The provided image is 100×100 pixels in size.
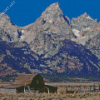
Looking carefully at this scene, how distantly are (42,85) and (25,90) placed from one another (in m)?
9.24

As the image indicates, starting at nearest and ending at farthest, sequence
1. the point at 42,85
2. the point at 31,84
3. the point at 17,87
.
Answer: the point at 17,87
the point at 31,84
the point at 42,85

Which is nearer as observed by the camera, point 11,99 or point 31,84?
point 11,99

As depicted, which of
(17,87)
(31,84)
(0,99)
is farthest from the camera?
(31,84)

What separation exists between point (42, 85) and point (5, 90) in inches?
494

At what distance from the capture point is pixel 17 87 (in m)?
68.9

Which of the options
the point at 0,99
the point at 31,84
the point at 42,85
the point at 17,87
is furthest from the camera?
the point at 42,85

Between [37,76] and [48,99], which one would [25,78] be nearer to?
[37,76]

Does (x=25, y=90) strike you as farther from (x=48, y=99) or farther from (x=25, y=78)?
(x=48, y=99)

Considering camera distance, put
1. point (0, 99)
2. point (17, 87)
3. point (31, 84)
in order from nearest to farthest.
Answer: point (0, 99) < point (17, 87) < point (31, 84)

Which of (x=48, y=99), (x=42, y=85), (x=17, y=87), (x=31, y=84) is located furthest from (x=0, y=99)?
(x=42, y=85)

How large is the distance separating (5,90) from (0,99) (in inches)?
1208

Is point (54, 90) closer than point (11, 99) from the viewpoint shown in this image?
No

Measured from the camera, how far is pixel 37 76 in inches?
3054

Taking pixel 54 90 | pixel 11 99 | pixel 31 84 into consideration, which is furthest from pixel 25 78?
pixel 11 99
